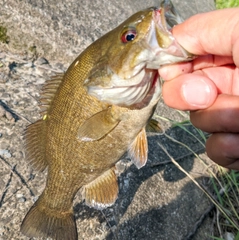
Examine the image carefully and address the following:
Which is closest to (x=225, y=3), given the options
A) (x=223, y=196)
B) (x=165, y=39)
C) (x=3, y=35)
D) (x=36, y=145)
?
(x=223, y=196)

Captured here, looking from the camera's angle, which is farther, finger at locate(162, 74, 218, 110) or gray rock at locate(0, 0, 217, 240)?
gray rock at locate(0, 0, 217, 240)

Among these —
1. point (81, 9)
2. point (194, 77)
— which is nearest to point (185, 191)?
point (194, 77)

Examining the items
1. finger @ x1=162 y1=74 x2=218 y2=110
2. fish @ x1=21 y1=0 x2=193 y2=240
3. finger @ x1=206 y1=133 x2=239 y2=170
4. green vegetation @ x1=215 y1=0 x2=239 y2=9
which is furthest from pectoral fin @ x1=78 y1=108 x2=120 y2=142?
green vegetation @ x1=215 y1=0 x2=239 y2=9

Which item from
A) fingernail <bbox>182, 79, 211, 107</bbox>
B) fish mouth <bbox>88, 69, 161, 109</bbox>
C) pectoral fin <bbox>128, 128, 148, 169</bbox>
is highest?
fish mouth <bbox>88, 69, 161, 109</bbox>

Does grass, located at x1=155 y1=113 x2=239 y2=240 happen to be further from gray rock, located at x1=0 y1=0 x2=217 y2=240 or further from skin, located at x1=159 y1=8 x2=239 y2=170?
skin, located at x1=159 y1=8 x2=239 y2=170

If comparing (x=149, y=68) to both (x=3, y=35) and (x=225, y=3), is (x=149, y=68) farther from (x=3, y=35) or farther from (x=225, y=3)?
(x=225, y=3)

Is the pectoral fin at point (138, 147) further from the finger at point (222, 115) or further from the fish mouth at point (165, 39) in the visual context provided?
the fish mouth at point (165, 39)

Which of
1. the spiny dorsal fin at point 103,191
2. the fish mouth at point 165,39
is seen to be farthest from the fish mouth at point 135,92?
the spiny dorsal fin at point 103,191
